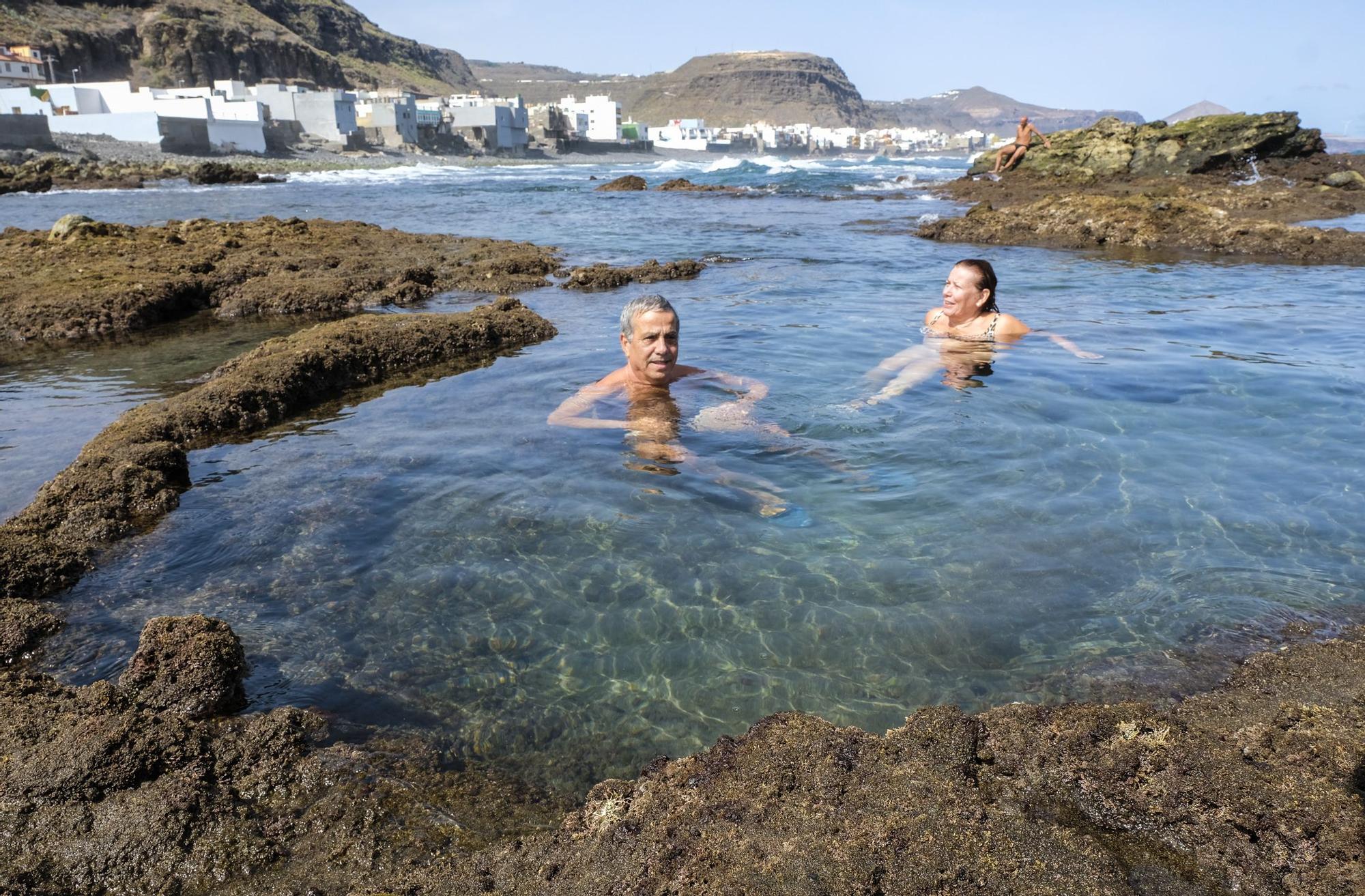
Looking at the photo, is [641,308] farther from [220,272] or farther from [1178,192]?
[1178,192]

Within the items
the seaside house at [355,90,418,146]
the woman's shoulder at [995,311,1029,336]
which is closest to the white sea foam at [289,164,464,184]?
the seaside house at [355,90,418,146]

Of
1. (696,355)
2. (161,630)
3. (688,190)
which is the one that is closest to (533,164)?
(688,190)

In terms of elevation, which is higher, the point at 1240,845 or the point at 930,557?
the point at 1240,845

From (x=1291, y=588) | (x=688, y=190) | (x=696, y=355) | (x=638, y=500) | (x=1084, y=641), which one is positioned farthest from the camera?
(x=688, y=190)

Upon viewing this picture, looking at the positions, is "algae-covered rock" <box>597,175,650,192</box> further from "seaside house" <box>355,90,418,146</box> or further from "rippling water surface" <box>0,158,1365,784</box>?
"seaside house" <box>355,90,418,146</box>

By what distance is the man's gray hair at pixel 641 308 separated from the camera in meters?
5.84

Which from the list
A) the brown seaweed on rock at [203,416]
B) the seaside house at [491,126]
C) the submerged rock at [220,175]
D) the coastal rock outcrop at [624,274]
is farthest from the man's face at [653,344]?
the seaside house at [491,126]

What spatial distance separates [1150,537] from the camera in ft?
13.8

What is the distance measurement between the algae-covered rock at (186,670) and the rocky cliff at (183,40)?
104 metres

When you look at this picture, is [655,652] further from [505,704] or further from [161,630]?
[161,630]

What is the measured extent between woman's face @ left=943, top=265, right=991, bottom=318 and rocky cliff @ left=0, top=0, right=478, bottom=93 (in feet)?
336

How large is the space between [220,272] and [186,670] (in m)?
10.4

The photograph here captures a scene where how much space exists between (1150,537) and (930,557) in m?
1.17

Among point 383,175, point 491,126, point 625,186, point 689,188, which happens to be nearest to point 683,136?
point 491,126
